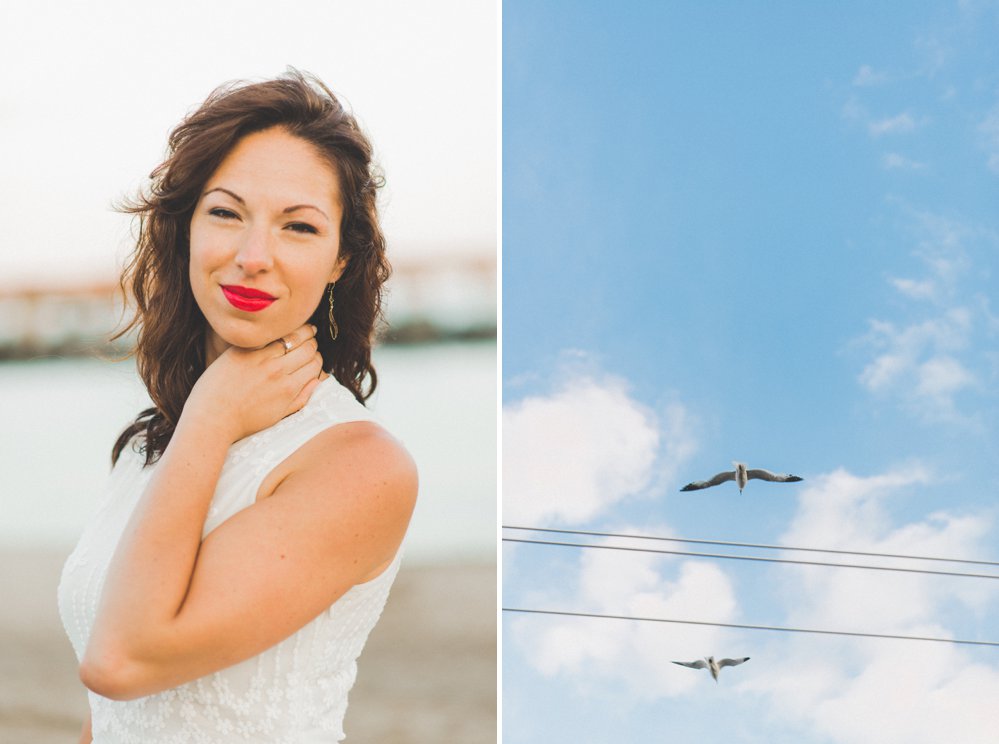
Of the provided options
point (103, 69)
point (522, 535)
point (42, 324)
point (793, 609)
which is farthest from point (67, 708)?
point (793, 609)

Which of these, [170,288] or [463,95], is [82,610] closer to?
[170,288]

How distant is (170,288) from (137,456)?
22cm

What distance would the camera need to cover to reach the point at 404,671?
4.65 meters

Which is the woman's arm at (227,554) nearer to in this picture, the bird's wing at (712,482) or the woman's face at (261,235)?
the woman's face at (261,235)

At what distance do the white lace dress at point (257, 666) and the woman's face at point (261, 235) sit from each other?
117 millimetres

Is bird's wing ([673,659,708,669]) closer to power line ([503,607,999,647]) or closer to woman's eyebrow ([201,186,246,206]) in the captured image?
power line ([503,607,999,647])

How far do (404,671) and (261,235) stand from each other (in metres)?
3.79

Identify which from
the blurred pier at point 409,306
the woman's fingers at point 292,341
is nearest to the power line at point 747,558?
the blurred pier at point 409,306

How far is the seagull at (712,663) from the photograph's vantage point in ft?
19.2

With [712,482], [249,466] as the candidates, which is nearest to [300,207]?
[249,466]

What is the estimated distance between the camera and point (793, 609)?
20.4 feet

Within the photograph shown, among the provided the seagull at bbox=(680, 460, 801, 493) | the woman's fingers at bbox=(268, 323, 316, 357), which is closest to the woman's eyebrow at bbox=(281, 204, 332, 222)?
the woman's fingers at bbox=(268, 323, 316, 357)

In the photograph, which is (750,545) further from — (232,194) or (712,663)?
(232,194)

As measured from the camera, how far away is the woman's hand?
112 centimetres
